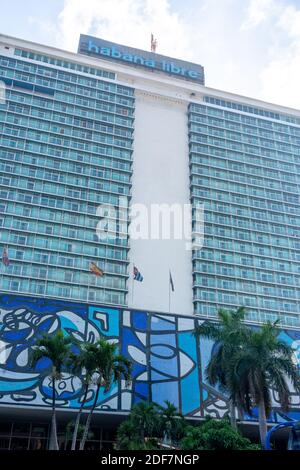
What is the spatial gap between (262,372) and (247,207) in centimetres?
6835

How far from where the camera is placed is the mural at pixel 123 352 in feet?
195

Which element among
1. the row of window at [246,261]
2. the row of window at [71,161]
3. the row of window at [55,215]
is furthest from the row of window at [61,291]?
the row of window at [71,161]

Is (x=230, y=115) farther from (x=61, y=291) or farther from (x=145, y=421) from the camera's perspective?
(x=145, y=421)

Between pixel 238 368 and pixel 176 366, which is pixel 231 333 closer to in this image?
pixel 238 368

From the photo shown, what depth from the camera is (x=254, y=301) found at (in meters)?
97.9

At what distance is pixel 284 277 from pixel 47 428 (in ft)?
196

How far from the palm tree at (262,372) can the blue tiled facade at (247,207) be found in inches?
1856

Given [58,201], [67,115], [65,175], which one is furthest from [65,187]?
[67,115]

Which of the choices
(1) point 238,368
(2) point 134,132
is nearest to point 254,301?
(2) point 134,132

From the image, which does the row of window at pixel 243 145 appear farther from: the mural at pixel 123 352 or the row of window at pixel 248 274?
the mural at pixel 123 352

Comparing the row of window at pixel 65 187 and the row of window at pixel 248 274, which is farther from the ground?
the row of window at pixel 65 187

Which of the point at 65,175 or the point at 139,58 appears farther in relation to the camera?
the point at 139,58

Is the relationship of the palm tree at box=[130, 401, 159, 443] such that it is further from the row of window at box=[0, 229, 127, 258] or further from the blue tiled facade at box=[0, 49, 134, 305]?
the row of window at box=[0, 229, 127, 258]

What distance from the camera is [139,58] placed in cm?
12075
